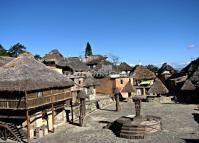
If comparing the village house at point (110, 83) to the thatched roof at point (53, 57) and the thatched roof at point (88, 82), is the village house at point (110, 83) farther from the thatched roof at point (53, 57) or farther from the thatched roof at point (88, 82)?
the thatched roof at point (53, 57)

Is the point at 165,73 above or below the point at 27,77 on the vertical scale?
above

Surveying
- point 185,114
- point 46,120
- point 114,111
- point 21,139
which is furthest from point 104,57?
point 21,139

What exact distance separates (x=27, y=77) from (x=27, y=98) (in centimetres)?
255

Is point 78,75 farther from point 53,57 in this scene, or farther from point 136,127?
point 136,127

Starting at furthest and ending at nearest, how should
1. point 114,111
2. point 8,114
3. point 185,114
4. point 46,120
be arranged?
point 114,111 → point 185,114 → point 46,120 → point 8,114

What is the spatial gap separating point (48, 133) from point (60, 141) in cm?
396

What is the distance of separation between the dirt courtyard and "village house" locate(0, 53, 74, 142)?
192cm

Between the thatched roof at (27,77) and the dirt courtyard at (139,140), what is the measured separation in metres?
5.22

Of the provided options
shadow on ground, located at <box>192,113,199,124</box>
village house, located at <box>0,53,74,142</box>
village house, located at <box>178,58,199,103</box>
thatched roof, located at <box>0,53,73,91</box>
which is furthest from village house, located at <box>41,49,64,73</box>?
shadow on ground, located at <box>192,113,199,124</box>

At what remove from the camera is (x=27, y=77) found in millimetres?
30422

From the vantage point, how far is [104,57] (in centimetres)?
7988

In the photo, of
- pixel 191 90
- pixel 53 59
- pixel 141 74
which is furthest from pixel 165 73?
pixel 53 59

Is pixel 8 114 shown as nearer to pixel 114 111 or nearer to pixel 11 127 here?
pixel 11 127

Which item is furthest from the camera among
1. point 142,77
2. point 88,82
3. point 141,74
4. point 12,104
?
point 141,74
